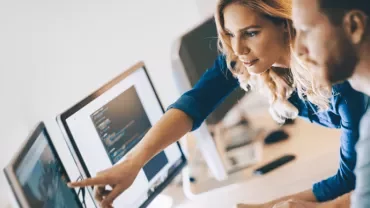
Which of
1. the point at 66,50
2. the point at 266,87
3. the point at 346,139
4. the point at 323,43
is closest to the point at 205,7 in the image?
the point at 66,50

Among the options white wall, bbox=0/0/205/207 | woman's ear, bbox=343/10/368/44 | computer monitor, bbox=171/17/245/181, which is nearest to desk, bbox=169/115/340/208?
computer monitor, bbox=171/17/245/181

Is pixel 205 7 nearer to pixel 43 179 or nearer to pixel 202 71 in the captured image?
pixel 202 71

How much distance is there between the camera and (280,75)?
3.78 ft

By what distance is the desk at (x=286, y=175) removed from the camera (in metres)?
1.25

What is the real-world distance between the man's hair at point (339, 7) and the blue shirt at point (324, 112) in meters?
0.21

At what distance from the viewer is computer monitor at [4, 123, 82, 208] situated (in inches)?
33.4

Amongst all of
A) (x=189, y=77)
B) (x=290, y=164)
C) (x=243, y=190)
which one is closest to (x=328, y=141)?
(x=290, y=164)

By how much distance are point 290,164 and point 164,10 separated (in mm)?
817

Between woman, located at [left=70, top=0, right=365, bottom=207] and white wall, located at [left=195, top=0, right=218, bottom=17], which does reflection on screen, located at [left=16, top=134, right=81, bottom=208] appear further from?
white wall, located at [left=195, top=0, right=218, bottom=17]

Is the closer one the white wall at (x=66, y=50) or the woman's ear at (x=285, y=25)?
the woman's ear at (x=285, y=25)

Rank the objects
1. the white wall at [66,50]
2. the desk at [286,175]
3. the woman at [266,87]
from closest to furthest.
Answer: the woman at [266,87], the desk at [286,175], the white wall at [66,50]

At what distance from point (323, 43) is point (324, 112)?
0.41 meters

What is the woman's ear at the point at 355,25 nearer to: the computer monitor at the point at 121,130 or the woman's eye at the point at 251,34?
the woman's eye at the point at 251,34

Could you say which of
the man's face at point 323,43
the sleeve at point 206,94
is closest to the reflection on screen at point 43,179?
the sleeve at point 206,94
